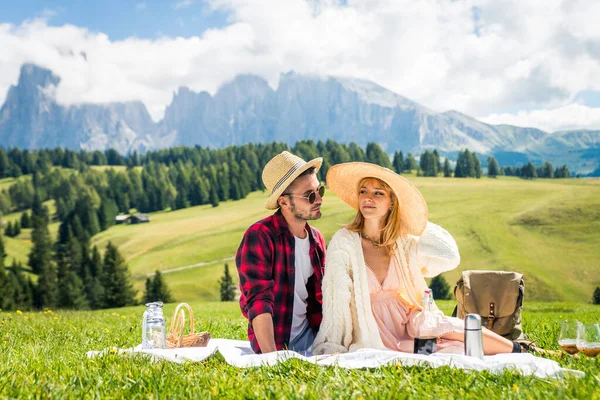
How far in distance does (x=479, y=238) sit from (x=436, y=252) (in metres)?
85.6

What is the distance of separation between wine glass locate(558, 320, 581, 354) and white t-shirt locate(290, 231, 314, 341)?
2893mm

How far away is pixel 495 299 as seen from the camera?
284 inches

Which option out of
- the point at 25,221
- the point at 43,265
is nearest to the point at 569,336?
the point at 43,265

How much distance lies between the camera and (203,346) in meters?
7.02

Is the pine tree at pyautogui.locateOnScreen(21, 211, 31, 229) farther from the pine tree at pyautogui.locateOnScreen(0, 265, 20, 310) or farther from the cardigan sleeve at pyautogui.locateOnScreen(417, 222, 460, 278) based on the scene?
the cardigan sleeve at pyautogui.locateOnScreen(417, 222, 460, 278)

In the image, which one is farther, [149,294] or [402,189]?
[149,294]

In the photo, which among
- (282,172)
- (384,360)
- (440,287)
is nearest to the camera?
(384,360)

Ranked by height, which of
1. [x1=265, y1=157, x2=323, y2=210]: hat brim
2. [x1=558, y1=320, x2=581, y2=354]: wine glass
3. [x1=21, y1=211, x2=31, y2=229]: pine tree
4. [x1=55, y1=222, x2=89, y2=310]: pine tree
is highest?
[x1=265, y1=157, x2=323, y2=210]: hat brim

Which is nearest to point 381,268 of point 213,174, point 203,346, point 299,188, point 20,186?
point 299,188

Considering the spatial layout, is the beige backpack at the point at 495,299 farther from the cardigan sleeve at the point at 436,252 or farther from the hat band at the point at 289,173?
the hat band at the point at 289,173

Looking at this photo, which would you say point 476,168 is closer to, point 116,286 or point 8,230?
point 116,286

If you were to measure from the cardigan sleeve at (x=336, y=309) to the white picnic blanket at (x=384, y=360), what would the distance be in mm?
579

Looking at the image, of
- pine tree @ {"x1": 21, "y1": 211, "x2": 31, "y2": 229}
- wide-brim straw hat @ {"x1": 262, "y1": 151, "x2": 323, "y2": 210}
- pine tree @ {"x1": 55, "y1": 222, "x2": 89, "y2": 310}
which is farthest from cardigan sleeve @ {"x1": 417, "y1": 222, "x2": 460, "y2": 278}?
pine tree @ {"x1": 21, "y1": 211, "x2": 31, "y2": 229}

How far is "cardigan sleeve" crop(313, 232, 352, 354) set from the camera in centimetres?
634
